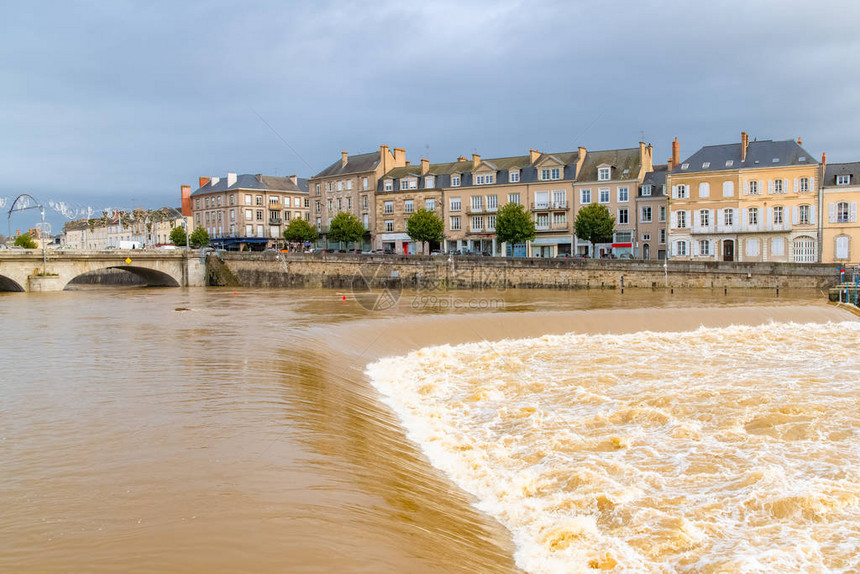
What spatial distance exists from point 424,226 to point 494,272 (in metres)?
13.2

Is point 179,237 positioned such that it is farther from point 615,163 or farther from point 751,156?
point 751,156

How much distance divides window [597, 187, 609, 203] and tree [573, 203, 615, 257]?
3.01 m

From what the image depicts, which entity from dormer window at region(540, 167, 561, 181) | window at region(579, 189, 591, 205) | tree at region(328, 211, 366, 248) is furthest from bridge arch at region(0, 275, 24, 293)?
window at region(579, 189, 591, 205)

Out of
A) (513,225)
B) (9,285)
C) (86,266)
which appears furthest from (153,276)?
(513,225)

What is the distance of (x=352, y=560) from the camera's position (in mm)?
4531

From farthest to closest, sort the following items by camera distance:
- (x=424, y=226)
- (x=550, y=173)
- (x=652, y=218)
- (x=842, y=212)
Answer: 1. (x=424, y=226)
2. (x=550, y=173)
3. (x=652, y=218)
4. (x=842, y=212)

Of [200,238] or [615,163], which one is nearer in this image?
[615,163]

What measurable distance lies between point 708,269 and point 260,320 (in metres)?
26.0

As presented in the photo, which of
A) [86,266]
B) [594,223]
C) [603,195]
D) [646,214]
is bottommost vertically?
[86,266]

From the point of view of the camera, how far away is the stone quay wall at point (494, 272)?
34.2 meters

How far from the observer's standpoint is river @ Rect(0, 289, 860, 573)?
16.2 feet

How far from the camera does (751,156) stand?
43.1 m

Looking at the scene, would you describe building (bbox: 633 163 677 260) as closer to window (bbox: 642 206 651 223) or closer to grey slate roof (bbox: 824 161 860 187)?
window (bbox: 642 206 651 223)

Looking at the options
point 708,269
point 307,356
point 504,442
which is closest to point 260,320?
point 307,356
